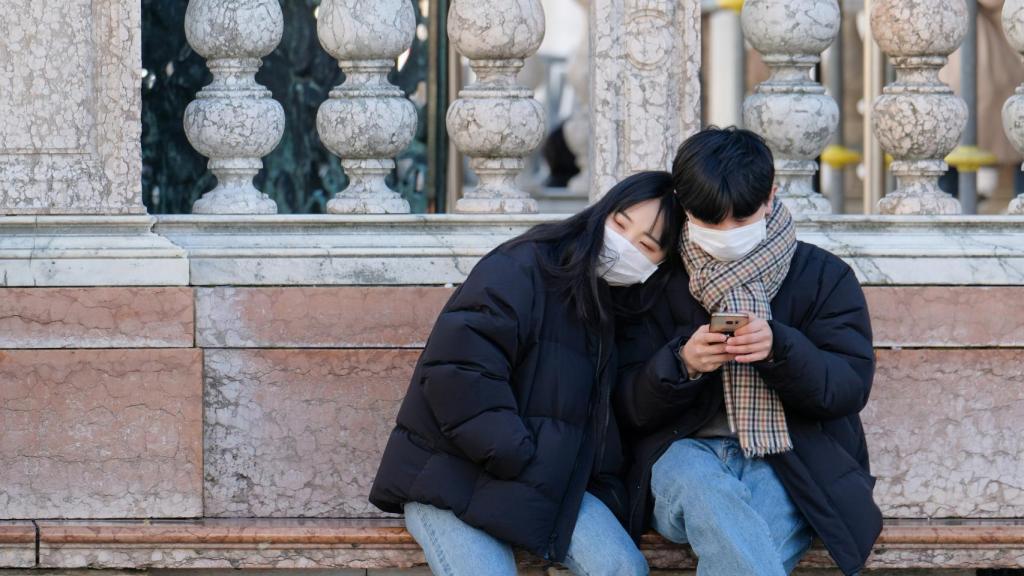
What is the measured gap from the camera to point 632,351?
423cm

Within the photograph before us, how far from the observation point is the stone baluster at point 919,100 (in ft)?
Answer: 15.0

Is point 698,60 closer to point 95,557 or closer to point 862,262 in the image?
point 862,262

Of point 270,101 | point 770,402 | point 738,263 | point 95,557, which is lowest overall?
point 95,557

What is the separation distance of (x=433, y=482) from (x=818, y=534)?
2.75ft

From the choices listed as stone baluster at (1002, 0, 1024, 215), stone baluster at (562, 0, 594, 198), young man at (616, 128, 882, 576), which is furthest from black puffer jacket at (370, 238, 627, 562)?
stone baluster at (562, 0, 594, 198)

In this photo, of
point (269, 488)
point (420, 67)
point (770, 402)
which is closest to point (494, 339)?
point (770, 402)

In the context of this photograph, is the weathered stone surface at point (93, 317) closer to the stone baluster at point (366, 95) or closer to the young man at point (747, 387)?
the stone baluster at point (366, 95)

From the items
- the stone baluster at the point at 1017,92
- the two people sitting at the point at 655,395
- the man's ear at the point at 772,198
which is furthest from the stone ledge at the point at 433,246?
the man's ear at the point at 772,198

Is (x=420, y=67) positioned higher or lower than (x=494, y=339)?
higher

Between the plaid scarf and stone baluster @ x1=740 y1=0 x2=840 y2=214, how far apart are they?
0.54 meters

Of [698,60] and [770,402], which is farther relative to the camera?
[698,60]

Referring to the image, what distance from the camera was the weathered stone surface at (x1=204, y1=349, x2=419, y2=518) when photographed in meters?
4.51

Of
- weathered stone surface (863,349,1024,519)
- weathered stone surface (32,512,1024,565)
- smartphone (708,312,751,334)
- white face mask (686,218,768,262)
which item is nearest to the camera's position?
smartphone (708,312,751,334)

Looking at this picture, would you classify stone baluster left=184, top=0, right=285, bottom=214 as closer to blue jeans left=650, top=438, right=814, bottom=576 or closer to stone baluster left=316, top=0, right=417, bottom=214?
stone baluster left=316, top=0, right=417, bottom=214
